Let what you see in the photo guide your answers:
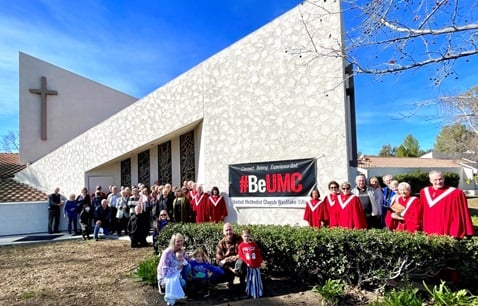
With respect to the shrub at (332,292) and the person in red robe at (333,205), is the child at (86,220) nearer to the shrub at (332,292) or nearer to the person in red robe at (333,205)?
the person in red robe at (333,205)

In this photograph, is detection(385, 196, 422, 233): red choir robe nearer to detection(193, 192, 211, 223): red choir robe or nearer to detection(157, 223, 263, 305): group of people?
detection(157, 223, 263, 305): group of people

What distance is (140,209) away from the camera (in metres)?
9.45

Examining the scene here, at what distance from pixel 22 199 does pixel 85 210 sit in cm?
460

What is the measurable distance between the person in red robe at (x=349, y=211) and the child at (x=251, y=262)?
5.29ft

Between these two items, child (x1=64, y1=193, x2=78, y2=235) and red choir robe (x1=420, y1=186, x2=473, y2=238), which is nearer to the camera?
red choir robe (x1=420, y1=186, x2=473, y2=238)

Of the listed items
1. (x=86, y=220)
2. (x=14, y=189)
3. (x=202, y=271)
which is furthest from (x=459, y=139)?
(x=14, y=189)

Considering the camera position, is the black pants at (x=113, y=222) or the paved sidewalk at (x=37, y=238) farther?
the black pants at (x=113, y=222)

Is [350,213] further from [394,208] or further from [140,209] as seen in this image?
[140,209]

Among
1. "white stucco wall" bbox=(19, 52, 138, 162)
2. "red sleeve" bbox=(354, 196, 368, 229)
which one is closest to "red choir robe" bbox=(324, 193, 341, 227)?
"red sleeve" bbox=(354, 196, 368, 229)

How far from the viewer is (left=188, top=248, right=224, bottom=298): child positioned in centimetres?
512

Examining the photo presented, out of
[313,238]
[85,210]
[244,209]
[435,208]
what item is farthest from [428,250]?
[85,210]

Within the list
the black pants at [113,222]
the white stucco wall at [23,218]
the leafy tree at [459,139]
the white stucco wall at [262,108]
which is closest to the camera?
the white stucco wall at [262,108]

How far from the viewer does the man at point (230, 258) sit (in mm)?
5270

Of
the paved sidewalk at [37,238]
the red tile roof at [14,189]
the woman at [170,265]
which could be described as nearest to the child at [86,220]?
the paved sidewalk at [37,238]
